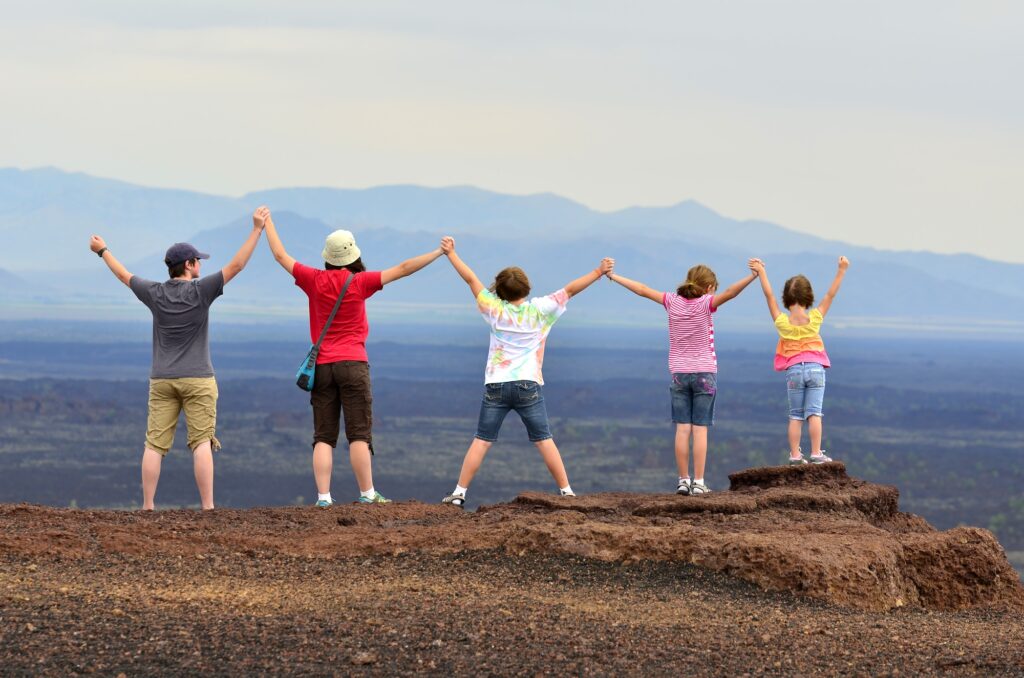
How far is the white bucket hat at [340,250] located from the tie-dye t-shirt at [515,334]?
89 centimetres

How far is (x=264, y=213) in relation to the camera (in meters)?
10.8

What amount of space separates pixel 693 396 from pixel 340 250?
2857 millimetres

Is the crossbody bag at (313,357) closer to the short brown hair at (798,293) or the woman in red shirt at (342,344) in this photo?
the woman in red shirt at (342,344)

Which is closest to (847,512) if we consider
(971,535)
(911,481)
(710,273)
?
(971,535)

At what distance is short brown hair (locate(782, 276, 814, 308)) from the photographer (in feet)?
41.8

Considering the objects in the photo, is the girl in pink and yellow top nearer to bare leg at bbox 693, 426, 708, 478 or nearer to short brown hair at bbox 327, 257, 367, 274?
bare leg at bbox 693, 426, 708, 478

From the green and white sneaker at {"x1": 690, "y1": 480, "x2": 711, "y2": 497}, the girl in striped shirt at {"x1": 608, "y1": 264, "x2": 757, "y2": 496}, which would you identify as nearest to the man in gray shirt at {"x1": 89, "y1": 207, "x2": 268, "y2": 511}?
the girl in striped shirt at {"x1": 608, "y1": 264, "x2": 757, "y2": 496}

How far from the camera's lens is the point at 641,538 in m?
9.49

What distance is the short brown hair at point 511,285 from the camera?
1080 centimetres

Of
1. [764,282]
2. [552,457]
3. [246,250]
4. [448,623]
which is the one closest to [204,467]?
[246,250]

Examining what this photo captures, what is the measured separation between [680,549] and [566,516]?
1.25 meters

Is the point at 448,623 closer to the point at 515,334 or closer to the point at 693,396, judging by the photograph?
the point at 515,334

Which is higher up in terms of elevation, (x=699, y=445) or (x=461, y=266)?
(x=461, y=266)

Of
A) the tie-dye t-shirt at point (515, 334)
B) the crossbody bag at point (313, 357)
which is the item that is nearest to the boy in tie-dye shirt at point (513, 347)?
the tie-dye t-shirt at point (515, 334)
